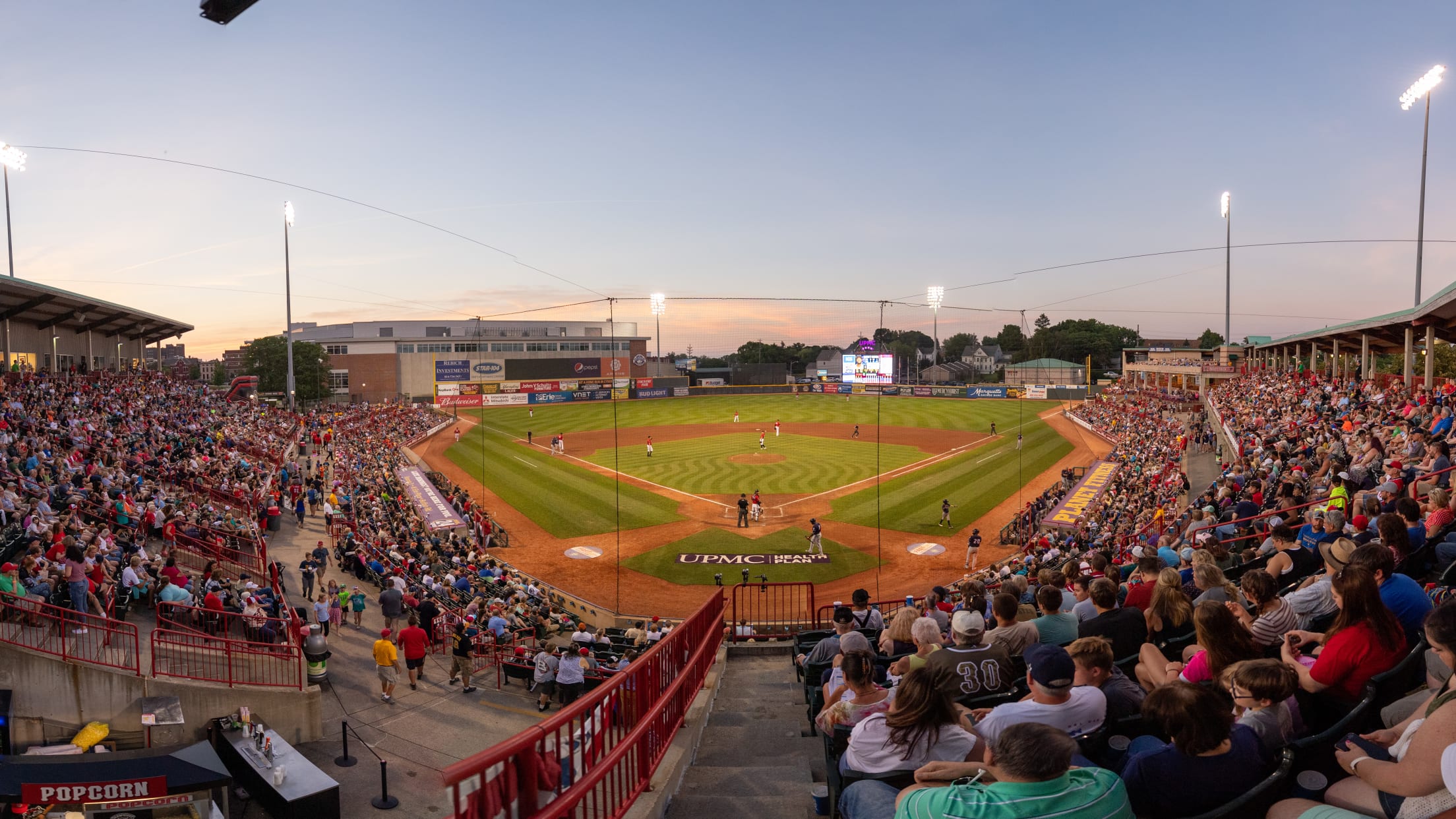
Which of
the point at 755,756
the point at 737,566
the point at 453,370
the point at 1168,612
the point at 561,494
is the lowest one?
the point at 737,566

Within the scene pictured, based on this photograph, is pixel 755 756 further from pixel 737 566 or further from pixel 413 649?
pixel 737 566

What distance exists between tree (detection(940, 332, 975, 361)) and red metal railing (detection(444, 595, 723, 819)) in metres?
174

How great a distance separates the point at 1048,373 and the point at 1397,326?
219 feet

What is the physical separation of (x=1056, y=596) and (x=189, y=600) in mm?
13610

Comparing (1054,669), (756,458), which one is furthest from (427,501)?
(1054,669)

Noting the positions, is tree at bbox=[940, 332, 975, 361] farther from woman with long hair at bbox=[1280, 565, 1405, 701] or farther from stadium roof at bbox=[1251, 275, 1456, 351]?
woman with long hair at bbox=[1280, 565, 1405, 701]

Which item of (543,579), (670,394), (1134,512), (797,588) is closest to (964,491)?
(1134,512)

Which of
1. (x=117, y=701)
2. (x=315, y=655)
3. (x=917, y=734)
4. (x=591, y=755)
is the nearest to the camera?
(x=917, y=734)

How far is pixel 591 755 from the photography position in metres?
4.17

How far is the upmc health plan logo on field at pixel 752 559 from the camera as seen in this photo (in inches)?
949

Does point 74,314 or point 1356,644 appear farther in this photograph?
point 74,314

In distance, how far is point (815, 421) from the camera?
65.2m

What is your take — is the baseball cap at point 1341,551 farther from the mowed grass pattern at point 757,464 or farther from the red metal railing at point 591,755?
the mowed grass pattern at point 757,464

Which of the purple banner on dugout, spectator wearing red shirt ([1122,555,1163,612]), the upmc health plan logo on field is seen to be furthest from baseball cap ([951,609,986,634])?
the purple banner on dugout
